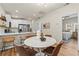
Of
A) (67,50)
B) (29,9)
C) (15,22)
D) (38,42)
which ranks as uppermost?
(29,9)

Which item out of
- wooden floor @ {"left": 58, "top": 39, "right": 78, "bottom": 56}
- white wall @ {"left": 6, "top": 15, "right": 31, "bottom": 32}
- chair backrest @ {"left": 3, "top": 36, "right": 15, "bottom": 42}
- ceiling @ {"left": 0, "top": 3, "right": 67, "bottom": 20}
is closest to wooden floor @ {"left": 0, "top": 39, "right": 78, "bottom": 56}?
wooden floor @ {"left": 58, "top": 39, "right": 78, "bottom": 56}

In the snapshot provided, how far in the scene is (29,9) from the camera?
2.33 meters

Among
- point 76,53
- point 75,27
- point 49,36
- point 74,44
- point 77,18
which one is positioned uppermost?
point 77,18

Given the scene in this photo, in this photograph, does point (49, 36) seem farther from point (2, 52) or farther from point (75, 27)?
point (2, 52)

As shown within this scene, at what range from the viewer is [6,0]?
2.32 m

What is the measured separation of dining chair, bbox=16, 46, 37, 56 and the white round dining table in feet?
0.35

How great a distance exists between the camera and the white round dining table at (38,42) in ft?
7.40

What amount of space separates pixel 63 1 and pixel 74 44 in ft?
3.06

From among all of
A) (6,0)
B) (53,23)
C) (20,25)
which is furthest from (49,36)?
(6,0)

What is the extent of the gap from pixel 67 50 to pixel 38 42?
636 millimetres

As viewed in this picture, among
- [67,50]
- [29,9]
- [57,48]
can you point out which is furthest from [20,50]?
[67,50]

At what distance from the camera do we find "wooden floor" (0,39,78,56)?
7.54ft

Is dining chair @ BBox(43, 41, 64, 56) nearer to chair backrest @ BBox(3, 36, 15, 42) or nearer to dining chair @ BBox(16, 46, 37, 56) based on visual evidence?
dining chair @ BBox(16, 46, 37, 56)

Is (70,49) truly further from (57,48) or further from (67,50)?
(57,48)
